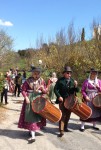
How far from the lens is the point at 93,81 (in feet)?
26.3

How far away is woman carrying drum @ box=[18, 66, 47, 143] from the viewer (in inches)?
273

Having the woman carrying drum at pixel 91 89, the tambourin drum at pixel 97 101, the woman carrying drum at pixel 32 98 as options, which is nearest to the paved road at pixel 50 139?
the woman carrying drum at pixel 32 98

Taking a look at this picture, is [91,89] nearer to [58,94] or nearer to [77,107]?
[77,107]

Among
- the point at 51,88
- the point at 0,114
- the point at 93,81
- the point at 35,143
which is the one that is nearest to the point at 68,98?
the point at 93,81

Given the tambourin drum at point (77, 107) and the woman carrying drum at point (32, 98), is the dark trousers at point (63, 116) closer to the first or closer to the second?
the tambourin drum at point (77, 107)

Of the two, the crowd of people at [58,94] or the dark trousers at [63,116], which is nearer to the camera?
the crowd of people at [58,94]

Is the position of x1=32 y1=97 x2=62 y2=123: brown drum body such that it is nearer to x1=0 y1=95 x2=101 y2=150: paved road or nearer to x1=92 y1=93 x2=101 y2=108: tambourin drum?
x1=0 y1=95 x2=101 y2=150: paved road

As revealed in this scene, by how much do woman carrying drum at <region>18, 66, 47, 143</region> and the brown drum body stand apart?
177mm

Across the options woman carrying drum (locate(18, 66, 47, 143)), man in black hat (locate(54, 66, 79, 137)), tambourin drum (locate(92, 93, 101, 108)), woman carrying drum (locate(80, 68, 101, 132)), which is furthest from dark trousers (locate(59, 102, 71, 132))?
tambourin drum (locate(92, 93, 101, 108))

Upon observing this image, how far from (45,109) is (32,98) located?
48 cm

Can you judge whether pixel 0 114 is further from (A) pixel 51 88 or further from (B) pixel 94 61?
(B) pixel 94 61

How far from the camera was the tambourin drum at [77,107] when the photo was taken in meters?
7.44

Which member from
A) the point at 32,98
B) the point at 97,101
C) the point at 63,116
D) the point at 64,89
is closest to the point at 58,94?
the point at 64,89

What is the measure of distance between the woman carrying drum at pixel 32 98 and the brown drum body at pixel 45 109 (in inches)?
7.0
